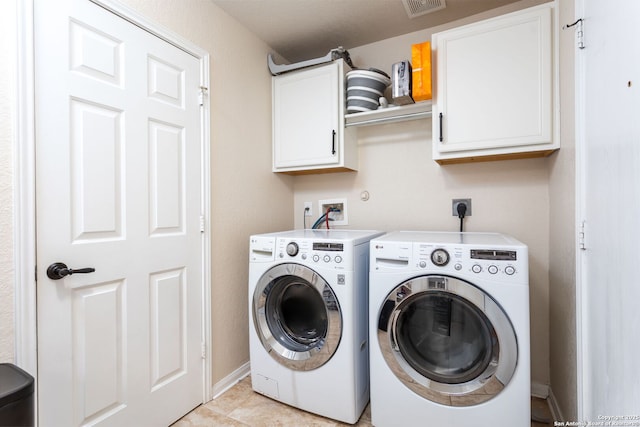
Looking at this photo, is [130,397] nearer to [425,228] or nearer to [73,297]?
[73,297]

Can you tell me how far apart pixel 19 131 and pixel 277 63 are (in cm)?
182

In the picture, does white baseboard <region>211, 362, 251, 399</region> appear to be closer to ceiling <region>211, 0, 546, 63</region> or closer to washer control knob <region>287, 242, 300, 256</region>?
washer control knob <region>287, 242, 300, 256</region>

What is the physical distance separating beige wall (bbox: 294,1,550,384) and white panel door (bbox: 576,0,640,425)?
0.72 m

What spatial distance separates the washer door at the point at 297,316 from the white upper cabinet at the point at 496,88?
1.05 meters

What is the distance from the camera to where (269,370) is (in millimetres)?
1801

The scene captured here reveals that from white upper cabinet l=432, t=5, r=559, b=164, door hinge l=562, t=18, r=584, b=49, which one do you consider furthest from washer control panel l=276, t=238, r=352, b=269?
door hinge l=562, t=18, r=584, b=49

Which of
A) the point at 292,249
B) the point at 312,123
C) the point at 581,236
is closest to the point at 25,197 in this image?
the point at 292,249

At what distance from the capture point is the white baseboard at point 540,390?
6.08 feet

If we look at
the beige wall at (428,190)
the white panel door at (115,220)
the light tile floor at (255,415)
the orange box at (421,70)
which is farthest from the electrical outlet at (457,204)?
the white panel door at (115,220)

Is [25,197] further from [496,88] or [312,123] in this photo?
[496,88]

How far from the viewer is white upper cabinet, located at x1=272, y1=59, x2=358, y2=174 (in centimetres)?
215

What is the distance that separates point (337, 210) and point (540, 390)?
171 centimetres

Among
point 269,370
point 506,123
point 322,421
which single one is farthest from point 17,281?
point 506,123

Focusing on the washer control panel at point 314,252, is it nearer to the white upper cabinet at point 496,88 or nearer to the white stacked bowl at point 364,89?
the white upper cabinet at point 496,88
